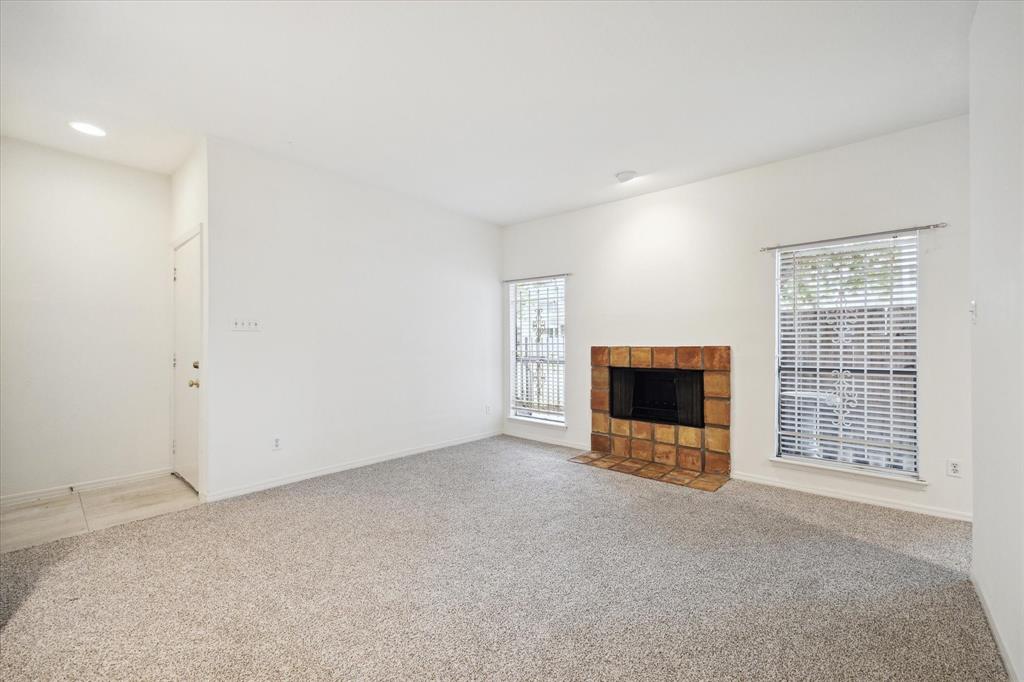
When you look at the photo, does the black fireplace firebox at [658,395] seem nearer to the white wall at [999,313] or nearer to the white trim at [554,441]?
the white trim at [554,441]

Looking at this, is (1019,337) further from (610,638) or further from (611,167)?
(611,167)

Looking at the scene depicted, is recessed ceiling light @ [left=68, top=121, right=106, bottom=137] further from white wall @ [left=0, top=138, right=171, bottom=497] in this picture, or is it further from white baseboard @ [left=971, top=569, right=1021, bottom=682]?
white baseboard @ [left=971, top=569, right=1021, bottom=682]

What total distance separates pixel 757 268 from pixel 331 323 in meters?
3.76

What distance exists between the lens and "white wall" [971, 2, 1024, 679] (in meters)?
1.55

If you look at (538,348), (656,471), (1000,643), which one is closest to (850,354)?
(656,471)

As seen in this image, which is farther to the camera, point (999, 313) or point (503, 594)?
point (503, 594)

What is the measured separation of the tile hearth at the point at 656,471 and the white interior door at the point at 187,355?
3.32m

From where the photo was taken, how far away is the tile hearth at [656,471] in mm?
3842

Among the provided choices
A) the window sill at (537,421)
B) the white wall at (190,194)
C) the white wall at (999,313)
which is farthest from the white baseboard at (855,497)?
the white wall at (190,194)

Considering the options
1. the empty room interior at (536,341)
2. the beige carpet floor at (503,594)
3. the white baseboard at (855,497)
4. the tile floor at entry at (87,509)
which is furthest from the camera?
the white baseboard at (855,497)

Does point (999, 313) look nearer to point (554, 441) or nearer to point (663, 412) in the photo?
point (663, 412)

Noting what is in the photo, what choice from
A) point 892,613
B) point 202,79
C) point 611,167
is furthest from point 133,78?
point 892,613

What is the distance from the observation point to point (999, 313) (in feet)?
5.74

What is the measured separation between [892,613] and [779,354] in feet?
7.10
